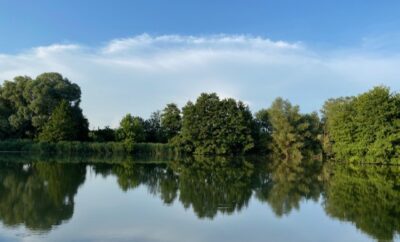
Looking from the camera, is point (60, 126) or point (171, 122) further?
point (171, 122)

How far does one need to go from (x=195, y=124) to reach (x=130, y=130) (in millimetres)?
9536

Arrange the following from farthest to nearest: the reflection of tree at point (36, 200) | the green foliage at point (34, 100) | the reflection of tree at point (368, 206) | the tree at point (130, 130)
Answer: the tree at point (130, 130) < the green foliage at point (34, 100) < the reflection of tree at point (368, 206) < the reflection of tree at point (36, 200)

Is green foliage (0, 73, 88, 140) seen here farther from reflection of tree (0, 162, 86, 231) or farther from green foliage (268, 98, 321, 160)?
reflection of tree (0, 162, 86, 231)

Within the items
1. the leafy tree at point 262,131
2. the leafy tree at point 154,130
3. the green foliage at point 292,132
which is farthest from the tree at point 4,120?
the green foliage at point 292,132

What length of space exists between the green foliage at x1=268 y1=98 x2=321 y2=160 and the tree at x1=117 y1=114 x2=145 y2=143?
19.7 metres

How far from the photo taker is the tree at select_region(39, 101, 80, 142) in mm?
53531

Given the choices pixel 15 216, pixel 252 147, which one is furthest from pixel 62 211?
pixel 252 147

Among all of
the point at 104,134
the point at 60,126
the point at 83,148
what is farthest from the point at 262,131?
the point at 60,126

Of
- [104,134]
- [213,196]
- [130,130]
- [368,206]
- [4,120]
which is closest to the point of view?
[368,206]

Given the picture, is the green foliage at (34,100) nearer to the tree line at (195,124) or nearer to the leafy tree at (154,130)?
the tree line at (195,124)

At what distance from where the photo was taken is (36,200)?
13844 millimetres

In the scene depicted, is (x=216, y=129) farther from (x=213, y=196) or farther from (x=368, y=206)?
(x=368, y=206)

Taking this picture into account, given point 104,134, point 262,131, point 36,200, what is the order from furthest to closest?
1. point 262,131
2. point 104,134
3. point 36,200

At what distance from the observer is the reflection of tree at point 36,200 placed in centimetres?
1069
